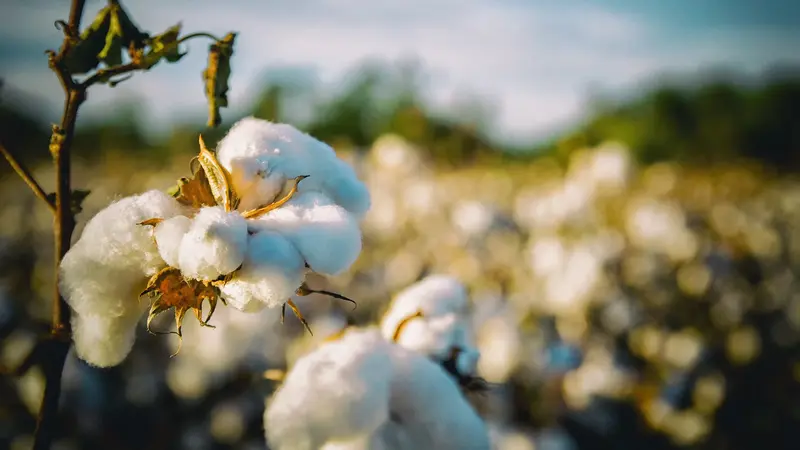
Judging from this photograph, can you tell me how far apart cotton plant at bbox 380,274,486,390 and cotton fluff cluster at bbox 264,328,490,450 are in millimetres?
89

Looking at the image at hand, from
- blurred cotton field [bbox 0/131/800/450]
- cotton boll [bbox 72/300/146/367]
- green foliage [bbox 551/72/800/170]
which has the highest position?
cotton boll [bbox 72/300/146/367]

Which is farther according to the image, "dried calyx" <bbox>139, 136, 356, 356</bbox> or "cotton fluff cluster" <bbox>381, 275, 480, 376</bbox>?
"cotton fluff cluster" <bbox>381, 275, 480, 376</bbox>

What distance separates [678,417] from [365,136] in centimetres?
1965

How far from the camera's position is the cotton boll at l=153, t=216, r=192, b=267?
0.47 meters

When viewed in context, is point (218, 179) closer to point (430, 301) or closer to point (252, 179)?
point (252, 179)

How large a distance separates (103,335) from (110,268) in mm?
78

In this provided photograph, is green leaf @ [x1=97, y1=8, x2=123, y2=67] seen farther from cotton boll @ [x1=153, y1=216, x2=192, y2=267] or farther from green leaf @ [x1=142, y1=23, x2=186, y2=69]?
cotton boll @ [x1=153, y1=216, x2=192, y2=267]

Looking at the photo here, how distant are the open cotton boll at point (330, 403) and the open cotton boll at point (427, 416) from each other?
0.03 m

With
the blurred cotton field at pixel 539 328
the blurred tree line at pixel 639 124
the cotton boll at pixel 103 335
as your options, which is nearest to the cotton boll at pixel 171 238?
the cotton boll at pixel 103 335

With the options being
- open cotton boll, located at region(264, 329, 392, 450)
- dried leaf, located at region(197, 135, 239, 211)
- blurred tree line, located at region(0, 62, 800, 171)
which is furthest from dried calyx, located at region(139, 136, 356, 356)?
blurred tree line, located at region(0, 62, 800, 171)

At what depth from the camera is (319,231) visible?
1.60 feet

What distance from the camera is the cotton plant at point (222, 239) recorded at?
465mm

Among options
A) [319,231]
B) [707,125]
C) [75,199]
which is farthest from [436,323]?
[707,125]

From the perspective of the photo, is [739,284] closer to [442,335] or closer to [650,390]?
[650,390]
